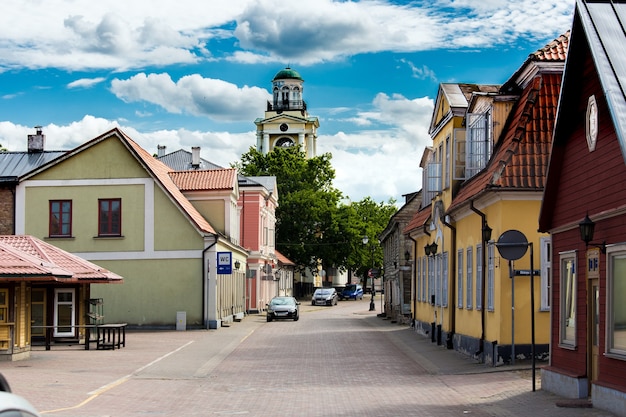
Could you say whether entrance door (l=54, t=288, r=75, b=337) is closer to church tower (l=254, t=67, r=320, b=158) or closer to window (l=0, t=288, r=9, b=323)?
window (l=0, t=288, r=9, b=323)

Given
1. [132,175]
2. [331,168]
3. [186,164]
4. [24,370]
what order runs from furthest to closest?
[331,168] < [186,164] < [132,175] < [24,370]

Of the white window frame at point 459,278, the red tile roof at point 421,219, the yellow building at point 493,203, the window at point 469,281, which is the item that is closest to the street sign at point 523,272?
the yellow building at point 493,203

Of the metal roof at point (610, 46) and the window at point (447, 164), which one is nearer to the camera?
the metal roof at point (610, 46)

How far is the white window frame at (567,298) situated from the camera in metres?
16.0

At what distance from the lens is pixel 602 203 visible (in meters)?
14.5

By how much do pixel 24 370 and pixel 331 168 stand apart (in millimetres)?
73014

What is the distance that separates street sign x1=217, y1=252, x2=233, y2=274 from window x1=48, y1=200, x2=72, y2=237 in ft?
23.6

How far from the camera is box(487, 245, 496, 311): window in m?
22.5

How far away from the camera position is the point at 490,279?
74.8 feet

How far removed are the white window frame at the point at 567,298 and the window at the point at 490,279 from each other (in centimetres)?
554

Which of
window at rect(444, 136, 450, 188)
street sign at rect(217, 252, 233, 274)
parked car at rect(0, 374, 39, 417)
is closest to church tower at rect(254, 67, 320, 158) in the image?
street sign at rect(217, 252, 233, 274)

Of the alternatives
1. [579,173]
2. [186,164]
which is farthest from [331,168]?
[579,173]

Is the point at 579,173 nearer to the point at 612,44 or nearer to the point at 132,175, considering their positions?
the point at 612,44

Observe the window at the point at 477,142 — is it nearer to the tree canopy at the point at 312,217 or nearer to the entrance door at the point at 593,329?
the entrance door at the point at 593,329
